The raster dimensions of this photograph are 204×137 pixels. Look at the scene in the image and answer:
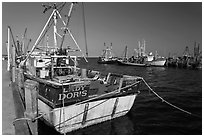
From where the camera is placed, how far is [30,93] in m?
6.59

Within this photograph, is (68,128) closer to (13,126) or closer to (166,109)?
(13,126)

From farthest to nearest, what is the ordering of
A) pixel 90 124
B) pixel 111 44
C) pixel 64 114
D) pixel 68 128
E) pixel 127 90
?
pixel 111 44 → pixel 127 90 → pixel 90 124 → pixel 68 128 → pixel 64 114

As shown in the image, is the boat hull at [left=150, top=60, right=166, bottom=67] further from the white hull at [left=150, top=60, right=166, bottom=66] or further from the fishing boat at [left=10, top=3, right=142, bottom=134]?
the fishing boat at [left=10, top=3, right=142, bottom=134]

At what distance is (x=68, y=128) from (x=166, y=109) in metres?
8.45

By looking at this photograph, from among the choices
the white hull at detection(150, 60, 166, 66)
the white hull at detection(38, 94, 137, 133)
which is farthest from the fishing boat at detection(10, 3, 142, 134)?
the white hull at detection(150, 60, 166, 66)

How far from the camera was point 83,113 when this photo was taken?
9.10 metres

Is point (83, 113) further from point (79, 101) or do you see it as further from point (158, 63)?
point (158, 63)

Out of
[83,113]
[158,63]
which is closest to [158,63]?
[158,63]

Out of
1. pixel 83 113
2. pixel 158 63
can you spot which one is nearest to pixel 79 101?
pixel 83 113

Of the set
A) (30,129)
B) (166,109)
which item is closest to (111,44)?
(166,109)

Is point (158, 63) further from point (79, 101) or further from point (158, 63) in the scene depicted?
point (79, 101)

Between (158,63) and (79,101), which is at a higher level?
(79,101)

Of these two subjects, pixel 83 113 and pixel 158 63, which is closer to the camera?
pixel 83 113

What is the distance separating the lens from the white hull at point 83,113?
850 centimetres
